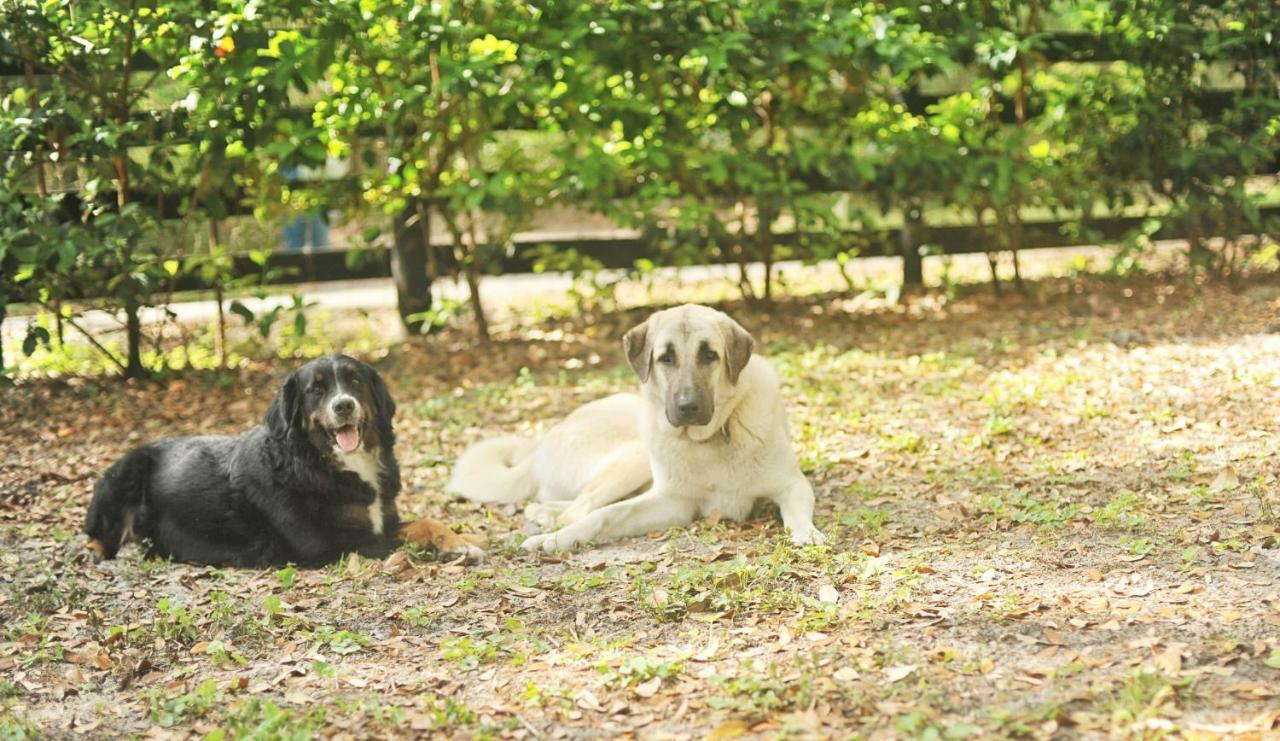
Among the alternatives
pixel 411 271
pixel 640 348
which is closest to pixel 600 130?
pixel 411 271

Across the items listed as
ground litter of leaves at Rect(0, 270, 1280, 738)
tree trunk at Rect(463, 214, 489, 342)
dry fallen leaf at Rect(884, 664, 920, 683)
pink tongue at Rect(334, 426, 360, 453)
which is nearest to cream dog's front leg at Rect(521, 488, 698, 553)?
ground litter of leaves at Rect(0, 270, 1280, 738)

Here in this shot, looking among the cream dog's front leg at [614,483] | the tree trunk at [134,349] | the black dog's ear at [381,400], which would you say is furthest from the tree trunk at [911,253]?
the black dog's ear at [381,400]

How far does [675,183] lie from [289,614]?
5.40 m

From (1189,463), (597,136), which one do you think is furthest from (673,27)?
(1189,463)

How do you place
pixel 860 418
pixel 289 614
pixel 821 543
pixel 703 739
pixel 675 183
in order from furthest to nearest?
pixel 675 183 < pixel 860 418 < pixel 821 543 < pixel 289 614 < pixel 703 739

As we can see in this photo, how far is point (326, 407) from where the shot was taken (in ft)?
16.3

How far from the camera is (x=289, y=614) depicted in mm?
4422

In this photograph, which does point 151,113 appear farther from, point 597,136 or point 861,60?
point 861,60

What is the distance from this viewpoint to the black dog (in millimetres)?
5047

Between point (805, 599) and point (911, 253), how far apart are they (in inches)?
261

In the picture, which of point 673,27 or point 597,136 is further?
point 597,136

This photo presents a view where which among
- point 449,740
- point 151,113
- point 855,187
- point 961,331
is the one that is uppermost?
point 151,113

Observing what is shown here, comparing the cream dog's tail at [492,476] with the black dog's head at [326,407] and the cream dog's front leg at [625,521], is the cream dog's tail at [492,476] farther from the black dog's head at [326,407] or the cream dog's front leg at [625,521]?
the black dog's head at [326,407]

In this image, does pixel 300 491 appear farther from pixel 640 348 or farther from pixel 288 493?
pixel 640 348
